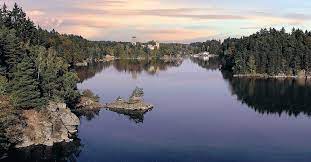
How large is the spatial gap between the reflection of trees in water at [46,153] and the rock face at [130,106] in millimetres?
28946

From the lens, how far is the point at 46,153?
59969mm

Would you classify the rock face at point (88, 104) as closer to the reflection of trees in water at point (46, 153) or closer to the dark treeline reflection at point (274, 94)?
the reflection of trees in water at point (46, 153)

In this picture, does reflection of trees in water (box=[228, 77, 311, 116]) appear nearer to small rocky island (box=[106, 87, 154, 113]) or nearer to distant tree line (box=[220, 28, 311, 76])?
distant tree line (box=[220, 28, 311, 76])

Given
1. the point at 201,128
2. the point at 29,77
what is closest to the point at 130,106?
the point at 201,128

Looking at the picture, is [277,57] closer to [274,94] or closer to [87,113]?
[274,94]

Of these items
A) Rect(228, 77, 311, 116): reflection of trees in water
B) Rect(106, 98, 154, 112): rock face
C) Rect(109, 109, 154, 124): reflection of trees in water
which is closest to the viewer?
Rect(109, 109, 154, 124): reflection of trees in water

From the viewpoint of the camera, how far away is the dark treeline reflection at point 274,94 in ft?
322

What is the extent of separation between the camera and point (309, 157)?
60.6m

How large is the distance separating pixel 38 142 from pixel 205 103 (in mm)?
49545

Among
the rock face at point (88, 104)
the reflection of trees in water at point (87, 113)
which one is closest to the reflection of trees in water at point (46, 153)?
the reflection of trees in water at point (87, 113)

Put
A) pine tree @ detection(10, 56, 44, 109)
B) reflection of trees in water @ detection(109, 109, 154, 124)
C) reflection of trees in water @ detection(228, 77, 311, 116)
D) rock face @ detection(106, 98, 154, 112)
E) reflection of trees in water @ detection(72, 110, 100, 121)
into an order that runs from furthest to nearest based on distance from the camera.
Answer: reflection of trees in water @ detection(228, 77, 311, 116) < rock face @ detection(106, 98, 154, 112) < reflection of trees in water @ detection(72, 110, 100, 121) < reflection of trees in water @ detection(109, 109, 154, 124) < pine tree @ detection(10, 56, 44, 109)

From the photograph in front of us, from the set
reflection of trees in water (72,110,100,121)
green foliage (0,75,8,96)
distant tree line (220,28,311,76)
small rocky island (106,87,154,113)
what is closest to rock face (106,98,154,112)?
small rocky island (106,87,154,113)

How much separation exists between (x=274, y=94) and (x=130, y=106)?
Result: 137 ft

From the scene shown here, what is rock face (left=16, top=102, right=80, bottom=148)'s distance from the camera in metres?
62.6
